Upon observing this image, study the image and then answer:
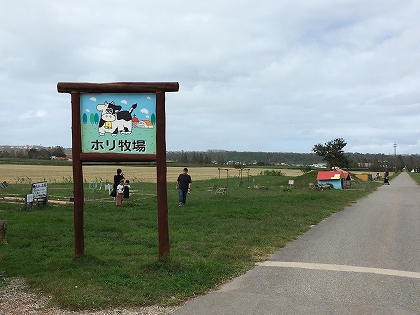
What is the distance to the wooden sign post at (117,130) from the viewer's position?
710cm

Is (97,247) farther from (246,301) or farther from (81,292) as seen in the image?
(246,301)

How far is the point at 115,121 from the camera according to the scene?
7.27 meters

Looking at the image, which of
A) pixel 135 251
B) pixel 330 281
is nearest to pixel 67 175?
pixel 135 251

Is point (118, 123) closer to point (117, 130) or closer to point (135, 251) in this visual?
point (117, 130)

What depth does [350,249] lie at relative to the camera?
9.12m

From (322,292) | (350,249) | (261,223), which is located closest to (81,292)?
(322,292)

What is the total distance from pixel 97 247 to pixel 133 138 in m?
2.69

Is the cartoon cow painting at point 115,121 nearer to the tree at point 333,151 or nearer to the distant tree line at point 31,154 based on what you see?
the tree at point 333,151

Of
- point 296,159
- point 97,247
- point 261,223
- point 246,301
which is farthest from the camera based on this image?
point 296,159

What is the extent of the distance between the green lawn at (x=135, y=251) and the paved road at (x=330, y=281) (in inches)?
16.8

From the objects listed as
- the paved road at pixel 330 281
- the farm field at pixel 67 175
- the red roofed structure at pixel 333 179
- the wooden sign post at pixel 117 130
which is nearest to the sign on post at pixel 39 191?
the wooden sign post at pixel 117 130

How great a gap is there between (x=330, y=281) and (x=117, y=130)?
3.98 metres

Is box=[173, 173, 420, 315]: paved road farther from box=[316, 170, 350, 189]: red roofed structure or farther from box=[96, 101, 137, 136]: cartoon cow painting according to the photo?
box=[316, 170, 350, 189]: red roofed structure

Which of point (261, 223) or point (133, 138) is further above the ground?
point (133, 138)
